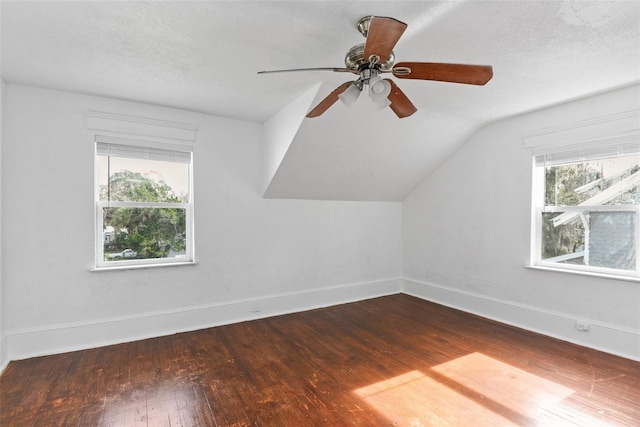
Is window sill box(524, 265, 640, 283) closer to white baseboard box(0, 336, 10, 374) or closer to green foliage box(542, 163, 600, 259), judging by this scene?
green foliage box(542, 163, 600, 259)

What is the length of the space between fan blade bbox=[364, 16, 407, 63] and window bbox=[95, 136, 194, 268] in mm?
2536

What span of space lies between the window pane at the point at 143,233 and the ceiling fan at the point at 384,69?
2.30 m

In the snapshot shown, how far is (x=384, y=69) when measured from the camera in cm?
190

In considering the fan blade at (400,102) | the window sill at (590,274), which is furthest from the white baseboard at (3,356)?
the window sill at (590,274)

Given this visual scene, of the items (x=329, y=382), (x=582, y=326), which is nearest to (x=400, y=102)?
(x=329, y=382)

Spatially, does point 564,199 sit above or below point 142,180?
below

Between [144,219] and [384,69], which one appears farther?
[144,219]

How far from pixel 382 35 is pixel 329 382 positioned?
7.61 ft

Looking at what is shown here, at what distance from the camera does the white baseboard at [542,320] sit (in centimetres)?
275

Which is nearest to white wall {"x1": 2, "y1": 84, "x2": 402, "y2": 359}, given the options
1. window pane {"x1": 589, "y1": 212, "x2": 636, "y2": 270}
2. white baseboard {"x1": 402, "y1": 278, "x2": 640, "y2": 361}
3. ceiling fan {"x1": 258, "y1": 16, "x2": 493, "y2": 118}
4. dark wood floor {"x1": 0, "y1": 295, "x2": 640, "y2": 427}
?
dark wood floor {"x1": 0, "y1": 295, "x2": 640, "y2": 427}

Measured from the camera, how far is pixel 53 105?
284 centimetres

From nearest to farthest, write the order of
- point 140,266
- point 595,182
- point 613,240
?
point 613,240, point 595,182, point 140,266

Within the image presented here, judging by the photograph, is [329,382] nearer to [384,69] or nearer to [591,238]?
[384,69]

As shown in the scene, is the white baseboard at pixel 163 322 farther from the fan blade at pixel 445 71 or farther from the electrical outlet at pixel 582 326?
the fan blade at pixel 445 71
